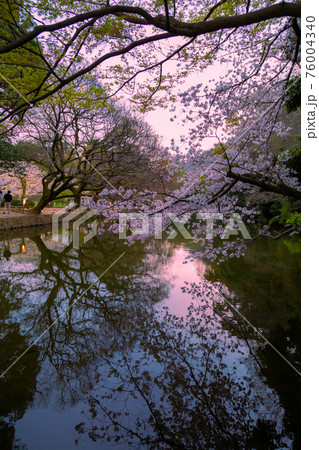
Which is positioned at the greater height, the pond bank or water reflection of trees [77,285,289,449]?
the pond bank

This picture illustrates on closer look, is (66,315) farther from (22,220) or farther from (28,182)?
(28,182)

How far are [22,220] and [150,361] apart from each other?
14481 mm

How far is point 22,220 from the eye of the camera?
1548 cm

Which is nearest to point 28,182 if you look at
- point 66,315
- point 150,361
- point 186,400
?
point 66,315

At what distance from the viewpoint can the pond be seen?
2.18m

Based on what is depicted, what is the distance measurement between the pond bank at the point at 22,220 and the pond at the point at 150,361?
28.9ft

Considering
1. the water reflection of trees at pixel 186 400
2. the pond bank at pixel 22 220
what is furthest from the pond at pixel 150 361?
the pond bank at pixel 22 220

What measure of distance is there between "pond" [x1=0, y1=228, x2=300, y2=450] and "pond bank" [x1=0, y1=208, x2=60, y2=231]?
28.9 feet

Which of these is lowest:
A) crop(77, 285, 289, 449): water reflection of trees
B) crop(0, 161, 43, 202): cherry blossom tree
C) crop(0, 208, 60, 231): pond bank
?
crop(77, 285, 289, 449): water reflection of trees

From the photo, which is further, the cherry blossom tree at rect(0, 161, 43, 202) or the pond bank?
the cherry blossom tree at rect(0, 161, 43, 202)

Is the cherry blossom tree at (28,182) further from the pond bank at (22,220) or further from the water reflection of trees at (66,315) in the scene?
the water reflection of trees at (66,315)

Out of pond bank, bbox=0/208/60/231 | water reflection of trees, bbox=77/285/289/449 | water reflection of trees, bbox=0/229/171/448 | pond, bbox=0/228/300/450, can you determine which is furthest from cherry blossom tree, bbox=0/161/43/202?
water reflection of trees, bbox=77/285/289/449

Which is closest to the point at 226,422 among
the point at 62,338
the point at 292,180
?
the point at 62,338

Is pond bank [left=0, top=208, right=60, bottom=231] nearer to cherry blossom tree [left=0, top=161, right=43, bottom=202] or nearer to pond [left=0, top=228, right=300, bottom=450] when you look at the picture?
pond [left=0, top=228, right=300, bottom=450]
